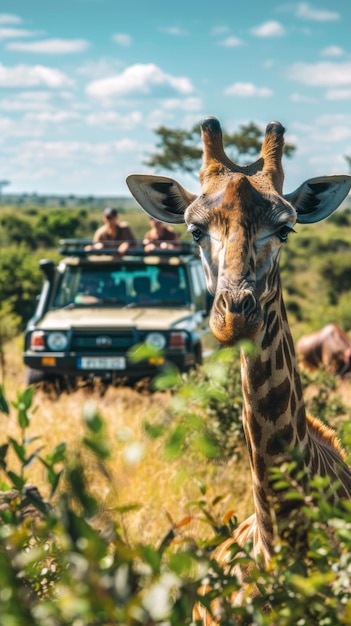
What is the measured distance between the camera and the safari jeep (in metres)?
11.1

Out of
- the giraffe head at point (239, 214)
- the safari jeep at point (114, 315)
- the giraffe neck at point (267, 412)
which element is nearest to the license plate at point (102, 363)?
the safari jeep at point (114, 315)

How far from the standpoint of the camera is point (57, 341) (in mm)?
11398

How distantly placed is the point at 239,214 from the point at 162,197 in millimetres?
969

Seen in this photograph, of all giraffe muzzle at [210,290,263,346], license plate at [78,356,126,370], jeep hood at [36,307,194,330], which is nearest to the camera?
giraffe muzzle at [210,290,263,346]

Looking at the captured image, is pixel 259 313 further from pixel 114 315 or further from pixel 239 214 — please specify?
pixel 114 315

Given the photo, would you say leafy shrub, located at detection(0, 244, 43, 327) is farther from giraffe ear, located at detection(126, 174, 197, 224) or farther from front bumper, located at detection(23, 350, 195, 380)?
giraffe ear, located at detection(126, 174, 197, 224)

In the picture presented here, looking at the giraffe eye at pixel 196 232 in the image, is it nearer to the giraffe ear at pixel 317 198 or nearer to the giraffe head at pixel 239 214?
the giraffe head at pixel 239 214

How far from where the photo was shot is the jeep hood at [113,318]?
442 inches

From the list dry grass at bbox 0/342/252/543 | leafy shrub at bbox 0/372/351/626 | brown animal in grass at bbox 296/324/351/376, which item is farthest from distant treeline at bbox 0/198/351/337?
leafy shrub at bbox 0/372/351/626

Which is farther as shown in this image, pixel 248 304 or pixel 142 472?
pixel 142 472

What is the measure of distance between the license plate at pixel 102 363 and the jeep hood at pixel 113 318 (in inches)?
14.3

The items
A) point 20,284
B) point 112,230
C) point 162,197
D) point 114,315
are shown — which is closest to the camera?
point 162,197

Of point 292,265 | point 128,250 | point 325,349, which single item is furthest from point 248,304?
point 292,265

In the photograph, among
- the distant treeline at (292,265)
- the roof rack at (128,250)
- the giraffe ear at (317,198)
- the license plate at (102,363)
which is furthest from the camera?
the distant treeline at (292,265)
